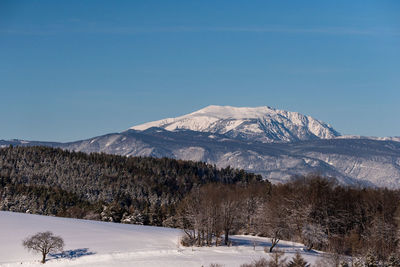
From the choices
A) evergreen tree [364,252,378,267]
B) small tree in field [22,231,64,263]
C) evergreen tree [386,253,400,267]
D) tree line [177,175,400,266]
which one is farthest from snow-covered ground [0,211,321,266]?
evergreen tree [386,253,400,267]

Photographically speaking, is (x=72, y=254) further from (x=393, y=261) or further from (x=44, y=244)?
(x=393, y=261)

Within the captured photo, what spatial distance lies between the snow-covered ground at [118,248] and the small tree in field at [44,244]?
1310 mm

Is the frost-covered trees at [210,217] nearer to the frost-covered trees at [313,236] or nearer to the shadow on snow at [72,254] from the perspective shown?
the frost-covered trees at [313,236]

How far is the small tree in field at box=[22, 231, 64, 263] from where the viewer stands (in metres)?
97.7

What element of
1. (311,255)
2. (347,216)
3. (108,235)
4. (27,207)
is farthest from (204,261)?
(27,207)

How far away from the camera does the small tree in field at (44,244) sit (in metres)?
97.7

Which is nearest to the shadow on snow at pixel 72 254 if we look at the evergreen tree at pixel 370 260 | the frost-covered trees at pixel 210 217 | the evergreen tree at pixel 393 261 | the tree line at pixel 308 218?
the tree line at pixel 308 218

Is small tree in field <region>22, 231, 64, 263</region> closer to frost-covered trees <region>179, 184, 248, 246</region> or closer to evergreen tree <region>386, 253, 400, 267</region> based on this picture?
frost-covered trees <region>179, 184, 248, 246</region>

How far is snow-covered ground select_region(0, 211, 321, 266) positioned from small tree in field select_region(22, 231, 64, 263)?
1.31 meters

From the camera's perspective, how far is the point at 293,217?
417 feet

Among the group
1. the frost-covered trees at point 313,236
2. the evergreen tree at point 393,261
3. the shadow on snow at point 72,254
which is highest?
the frost-covered trees at point 313,236

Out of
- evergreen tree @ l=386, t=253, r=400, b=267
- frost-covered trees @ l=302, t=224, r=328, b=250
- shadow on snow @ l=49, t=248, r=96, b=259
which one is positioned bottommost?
shadow on snow @ l=49, t=248, r=96, b=259

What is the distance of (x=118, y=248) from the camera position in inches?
4097

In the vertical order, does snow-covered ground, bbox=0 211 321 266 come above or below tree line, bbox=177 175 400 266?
below
